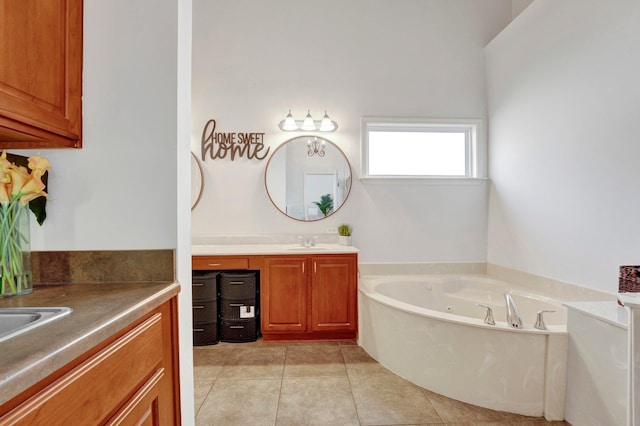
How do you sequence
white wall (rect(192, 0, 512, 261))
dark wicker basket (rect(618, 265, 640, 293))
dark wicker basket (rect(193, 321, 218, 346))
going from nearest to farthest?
dark wicker basket (rect(618, 265, 640, 293))
dark wicker basket (rect(193, 321, 218, 346))
white wall (rect(192, 0, 512, 261))

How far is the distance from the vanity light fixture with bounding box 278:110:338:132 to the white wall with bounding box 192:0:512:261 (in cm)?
8

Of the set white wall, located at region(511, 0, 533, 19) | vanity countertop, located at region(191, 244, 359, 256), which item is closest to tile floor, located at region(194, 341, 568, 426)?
vanity countertop, located at region(191, 244, 359, 256)

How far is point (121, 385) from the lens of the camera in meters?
0.80

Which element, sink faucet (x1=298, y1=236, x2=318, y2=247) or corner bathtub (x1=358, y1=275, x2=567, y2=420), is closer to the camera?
corner bathtub (x1=358, y1=275, x2=567, y2=420)

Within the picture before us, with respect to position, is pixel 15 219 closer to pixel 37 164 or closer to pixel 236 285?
pixel 37 164

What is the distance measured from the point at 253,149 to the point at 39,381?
9.31ft

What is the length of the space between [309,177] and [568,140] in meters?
2.23

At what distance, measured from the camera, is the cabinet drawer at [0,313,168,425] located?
0.57m

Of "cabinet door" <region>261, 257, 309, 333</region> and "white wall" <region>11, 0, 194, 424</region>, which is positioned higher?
"white wall" <region>11, 0, 194, 424</region>

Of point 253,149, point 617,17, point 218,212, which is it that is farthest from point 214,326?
point 617,17

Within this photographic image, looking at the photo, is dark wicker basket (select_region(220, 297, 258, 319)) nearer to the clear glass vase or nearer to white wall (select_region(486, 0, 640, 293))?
the clear glass vase

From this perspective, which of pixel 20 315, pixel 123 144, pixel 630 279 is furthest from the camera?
pixel 630 279

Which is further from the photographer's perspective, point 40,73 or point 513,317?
point 513,317

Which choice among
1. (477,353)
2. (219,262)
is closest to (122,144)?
(219,262)
